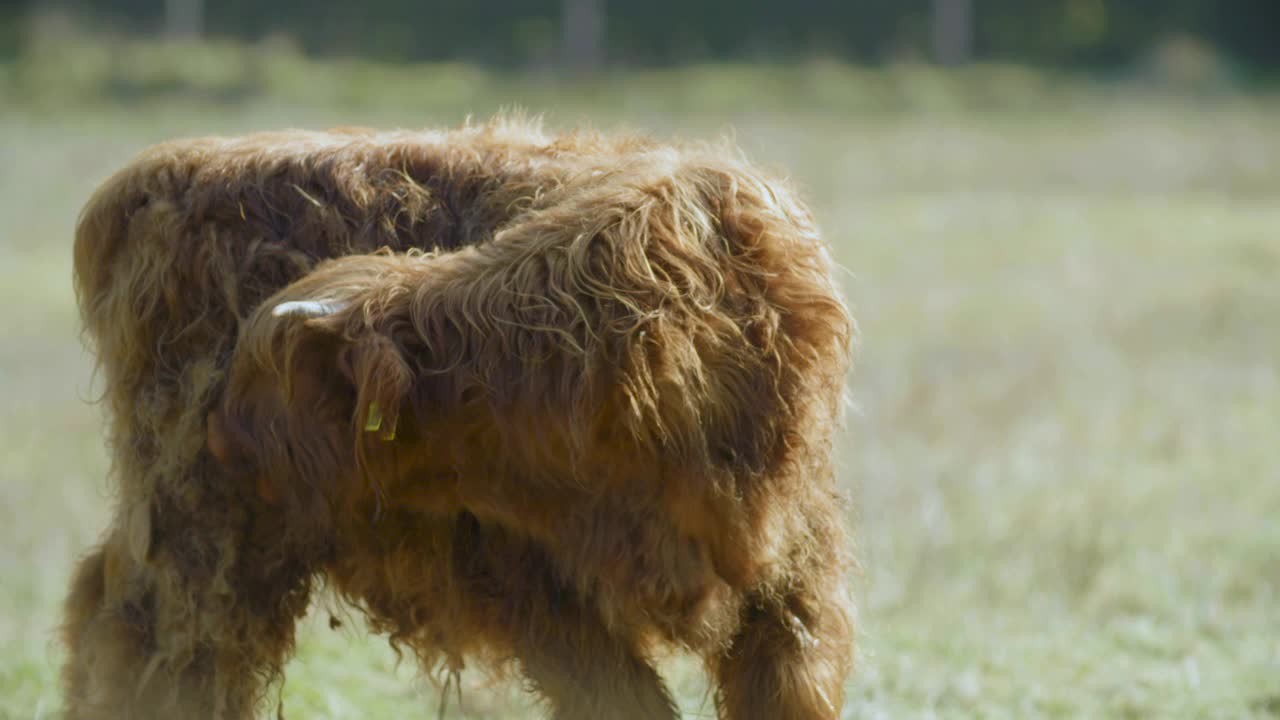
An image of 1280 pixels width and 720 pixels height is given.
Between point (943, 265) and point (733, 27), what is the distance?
13.8m

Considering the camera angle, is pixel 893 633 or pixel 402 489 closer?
pixel 402 489

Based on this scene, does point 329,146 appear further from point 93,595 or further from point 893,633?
→ point 893,633

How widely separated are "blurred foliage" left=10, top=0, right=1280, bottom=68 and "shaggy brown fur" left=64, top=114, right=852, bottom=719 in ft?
69.6

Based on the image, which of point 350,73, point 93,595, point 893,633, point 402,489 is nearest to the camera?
point 402,489

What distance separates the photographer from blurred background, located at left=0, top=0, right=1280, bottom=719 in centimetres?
568

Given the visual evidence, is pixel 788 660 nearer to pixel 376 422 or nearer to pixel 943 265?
pixel 376 422

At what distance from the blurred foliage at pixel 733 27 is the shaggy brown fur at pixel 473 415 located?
21207 mm

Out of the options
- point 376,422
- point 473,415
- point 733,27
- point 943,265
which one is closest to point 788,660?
point 473,415

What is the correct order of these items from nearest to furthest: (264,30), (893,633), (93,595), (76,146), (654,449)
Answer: (654,449) → (93,595) → (893,633) → (76,146) → (264,30)

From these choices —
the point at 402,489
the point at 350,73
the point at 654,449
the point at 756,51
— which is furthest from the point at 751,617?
the point at 756,51

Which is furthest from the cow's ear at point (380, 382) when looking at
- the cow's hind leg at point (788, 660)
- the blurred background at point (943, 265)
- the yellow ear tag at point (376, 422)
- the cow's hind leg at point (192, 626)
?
the blurred background at point (943, 265)

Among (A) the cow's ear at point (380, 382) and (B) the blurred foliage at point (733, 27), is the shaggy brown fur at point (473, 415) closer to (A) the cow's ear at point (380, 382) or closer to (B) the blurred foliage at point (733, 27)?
(A) the cow's ear at point (380, 382)

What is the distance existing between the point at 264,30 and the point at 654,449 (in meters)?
23.6

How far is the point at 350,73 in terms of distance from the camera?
23.0 m
